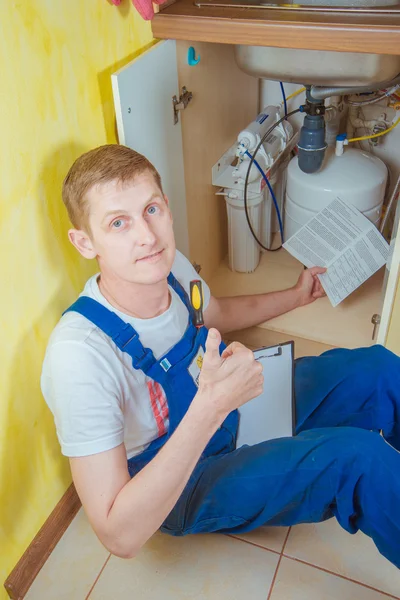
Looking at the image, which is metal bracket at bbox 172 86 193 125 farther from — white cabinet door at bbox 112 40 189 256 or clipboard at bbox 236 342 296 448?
clipboard at bbox 236 342 296 448

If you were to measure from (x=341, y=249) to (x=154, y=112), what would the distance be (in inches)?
21.5

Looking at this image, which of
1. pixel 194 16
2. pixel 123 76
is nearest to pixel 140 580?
pixel 123 76

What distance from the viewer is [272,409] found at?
1.18 m

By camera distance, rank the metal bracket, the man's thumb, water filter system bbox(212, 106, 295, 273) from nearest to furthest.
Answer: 1. the man's thumb
2. the metal bracket
3. water filter system bbox(212, 106, 295, 273)

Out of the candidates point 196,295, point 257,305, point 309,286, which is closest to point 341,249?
point 309,286

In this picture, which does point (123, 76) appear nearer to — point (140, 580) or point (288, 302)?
point (288, 302)

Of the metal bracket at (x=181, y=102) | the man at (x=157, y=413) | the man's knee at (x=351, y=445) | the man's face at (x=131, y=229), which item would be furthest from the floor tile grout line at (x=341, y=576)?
the metal bracket at (x=181, y=102)

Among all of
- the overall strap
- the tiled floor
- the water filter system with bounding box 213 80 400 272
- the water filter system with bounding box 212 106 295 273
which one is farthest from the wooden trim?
the tiled floor

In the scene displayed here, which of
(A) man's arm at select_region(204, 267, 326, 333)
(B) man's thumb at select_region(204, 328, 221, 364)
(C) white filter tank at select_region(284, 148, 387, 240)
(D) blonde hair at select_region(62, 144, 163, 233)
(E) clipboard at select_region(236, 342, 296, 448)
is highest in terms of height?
(D) blonde hair at select_region(62, 144, 163, 233)

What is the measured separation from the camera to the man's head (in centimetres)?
89

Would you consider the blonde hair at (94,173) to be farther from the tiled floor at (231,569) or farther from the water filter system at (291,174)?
the tiled floor at (231,569)

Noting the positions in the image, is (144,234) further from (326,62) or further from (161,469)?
(326,62)

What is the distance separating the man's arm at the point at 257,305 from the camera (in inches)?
49.9

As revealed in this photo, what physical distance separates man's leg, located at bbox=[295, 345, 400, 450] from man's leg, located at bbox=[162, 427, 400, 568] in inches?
6.7
